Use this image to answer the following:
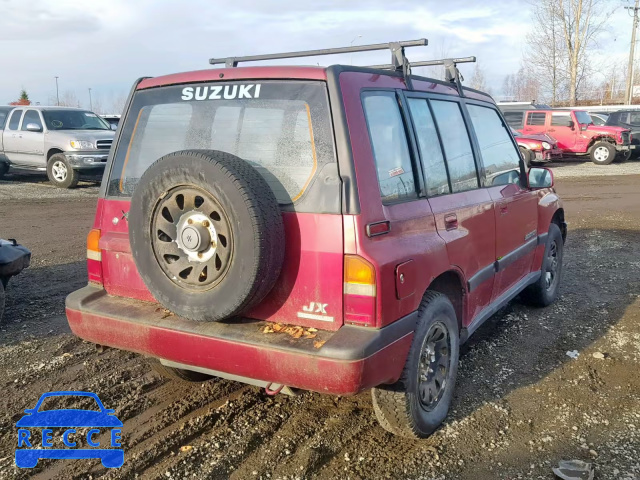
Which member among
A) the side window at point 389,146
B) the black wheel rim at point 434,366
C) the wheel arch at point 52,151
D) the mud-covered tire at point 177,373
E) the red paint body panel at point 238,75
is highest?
the red paint body panel at point 238,75

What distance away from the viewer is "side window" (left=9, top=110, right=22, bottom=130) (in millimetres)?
14712

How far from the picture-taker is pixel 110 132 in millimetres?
14359

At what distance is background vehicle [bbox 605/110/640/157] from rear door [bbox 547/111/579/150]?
2.23 metres

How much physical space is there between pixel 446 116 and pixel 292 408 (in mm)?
Answer: 2121

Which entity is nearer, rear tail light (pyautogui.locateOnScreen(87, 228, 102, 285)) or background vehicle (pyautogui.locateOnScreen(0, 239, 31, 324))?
rear tail light (pyautogui.locateOnScreen(87, 228, 102, 285))

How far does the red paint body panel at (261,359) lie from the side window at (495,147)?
1973mm

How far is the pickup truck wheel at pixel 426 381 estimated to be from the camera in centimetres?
307

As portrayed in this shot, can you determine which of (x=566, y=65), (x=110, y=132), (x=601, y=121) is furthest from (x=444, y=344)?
(x=566, y=65)

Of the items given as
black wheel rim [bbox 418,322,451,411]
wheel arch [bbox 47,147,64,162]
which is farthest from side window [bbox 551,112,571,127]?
black wheel rim [bbox 418,322,451,411]

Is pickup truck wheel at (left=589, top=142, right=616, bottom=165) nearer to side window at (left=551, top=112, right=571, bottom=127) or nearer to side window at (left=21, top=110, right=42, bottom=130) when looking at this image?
side window at (left=551, top=112, right=571, bottom=127)

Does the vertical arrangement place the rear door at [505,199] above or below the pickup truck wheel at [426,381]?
above

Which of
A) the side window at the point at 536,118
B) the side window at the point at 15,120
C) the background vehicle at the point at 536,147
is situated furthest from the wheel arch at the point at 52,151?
the side window at the point at 536,118

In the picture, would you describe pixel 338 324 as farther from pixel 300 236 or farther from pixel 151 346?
pixel 151 346

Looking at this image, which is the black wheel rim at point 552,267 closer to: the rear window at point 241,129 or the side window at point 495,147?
the side window at point 495,147
